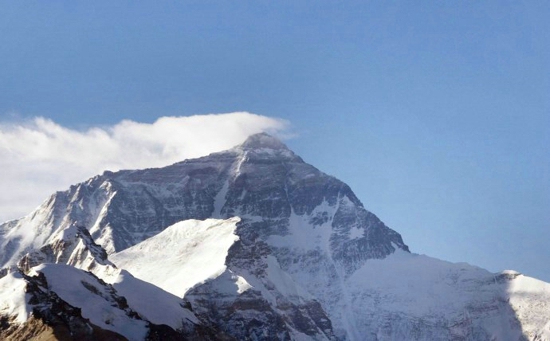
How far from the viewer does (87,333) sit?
7726 inches

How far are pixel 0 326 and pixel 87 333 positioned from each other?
16.3 m

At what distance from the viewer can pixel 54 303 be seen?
654 ft

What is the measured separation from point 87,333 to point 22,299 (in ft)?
47.0

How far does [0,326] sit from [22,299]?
6373 mm

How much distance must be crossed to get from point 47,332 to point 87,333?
9677 millimetres

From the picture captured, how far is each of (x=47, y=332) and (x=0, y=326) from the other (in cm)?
1309

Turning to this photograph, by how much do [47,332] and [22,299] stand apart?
13218 millimetres

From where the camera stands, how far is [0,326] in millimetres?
196500

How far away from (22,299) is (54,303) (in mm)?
6024

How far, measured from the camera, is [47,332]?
189m

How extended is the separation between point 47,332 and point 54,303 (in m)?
11.3
